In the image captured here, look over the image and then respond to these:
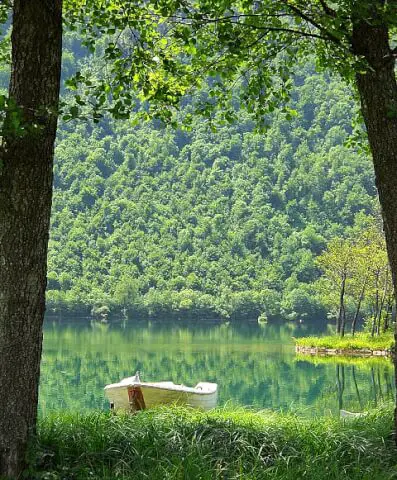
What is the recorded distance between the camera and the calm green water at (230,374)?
65.0 feet

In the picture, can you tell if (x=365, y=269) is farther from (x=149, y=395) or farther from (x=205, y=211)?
(x=205, y=211)

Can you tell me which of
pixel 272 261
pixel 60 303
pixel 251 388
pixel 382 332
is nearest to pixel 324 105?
pixel 272 261

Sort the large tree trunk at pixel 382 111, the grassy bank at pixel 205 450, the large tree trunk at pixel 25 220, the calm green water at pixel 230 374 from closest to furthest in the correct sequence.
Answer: the large tree trunk at pixel 25 220
the grassy bank at pixel 205 450
the large tree trunk at pixel 382 111
the calm green water at pixel 230 374

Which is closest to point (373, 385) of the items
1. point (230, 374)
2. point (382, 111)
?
point (230, 374)

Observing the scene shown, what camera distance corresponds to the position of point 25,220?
493cm

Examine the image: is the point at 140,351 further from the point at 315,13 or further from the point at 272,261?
the point at 272,261

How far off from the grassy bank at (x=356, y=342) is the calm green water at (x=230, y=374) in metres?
1.39

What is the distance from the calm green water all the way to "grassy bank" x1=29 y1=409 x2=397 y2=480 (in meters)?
6.49

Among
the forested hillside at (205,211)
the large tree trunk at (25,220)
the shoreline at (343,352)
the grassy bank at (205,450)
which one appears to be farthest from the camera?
the forested hillside at (205,211)

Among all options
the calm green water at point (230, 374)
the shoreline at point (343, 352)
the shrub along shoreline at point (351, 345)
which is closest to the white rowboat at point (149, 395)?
the calm green water at point (230, 374)

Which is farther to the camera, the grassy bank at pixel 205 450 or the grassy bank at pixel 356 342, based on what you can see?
the grassy bank at pixel 356 342

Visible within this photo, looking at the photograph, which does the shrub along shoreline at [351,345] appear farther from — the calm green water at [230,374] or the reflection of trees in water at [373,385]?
the reflection of trees in water at [373,385]

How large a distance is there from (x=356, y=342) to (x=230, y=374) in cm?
982

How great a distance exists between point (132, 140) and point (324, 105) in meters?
34.7
